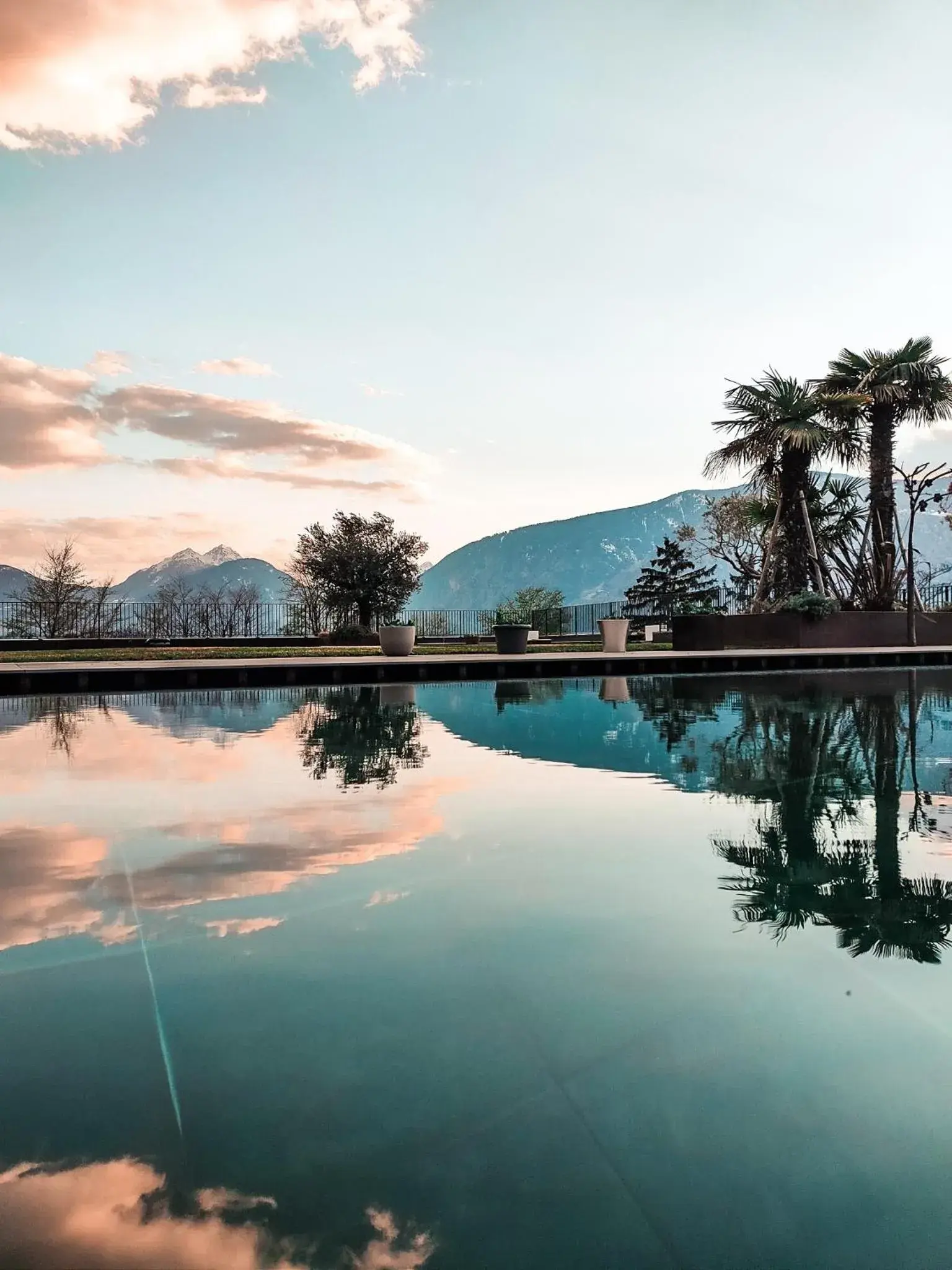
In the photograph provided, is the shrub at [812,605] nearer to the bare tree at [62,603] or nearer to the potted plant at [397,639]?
the potted plant at [397,639]

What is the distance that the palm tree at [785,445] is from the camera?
2305 cm

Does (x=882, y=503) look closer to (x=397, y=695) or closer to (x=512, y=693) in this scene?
(x=512, y=693)

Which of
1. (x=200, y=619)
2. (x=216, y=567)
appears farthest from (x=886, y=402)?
(x=216, y=567)

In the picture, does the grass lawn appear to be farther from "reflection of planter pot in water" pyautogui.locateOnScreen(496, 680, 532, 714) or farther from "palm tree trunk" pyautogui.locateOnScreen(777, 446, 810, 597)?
"palm tree trunk" pyautogui.locateOnScreen(777, 446, 810, 597)

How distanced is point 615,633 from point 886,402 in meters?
10.2

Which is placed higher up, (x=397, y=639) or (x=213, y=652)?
(x=397, y=639)

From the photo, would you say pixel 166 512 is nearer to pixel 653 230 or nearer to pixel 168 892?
pixel 653 230

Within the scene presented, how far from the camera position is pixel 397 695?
1231cm

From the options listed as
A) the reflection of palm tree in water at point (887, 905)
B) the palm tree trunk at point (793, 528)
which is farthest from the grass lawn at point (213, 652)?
the reflection of palm tree in water at point (887, 905)

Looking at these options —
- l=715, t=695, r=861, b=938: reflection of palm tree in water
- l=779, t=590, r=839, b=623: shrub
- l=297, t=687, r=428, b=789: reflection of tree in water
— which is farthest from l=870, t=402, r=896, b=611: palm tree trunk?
l=297, t=687, r=428, b=789: reflection of tree in water

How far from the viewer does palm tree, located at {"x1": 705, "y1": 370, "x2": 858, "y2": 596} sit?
23047mm

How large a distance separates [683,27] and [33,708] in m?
14.2

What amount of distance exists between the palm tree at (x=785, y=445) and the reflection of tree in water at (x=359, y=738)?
15222 mm

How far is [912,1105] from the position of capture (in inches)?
77.0
